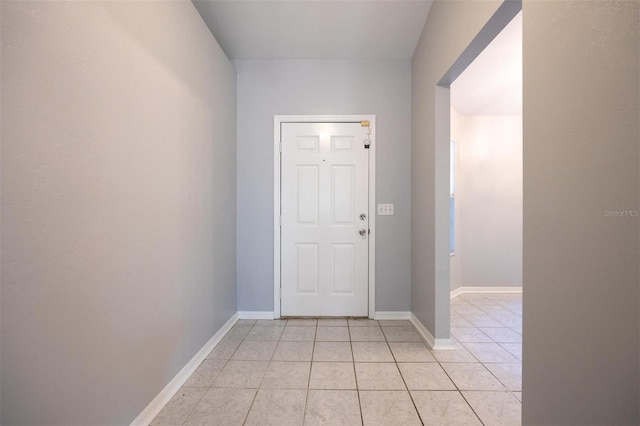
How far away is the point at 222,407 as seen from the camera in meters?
1.44

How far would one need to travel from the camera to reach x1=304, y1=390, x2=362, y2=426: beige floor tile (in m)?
1.34

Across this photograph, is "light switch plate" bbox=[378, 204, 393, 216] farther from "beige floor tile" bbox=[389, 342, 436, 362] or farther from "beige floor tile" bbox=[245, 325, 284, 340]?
"beige floor tile" bbox=[245, 325, 284, 340]

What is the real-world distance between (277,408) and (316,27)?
283 cm

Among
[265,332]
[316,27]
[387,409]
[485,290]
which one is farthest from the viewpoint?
[485,290]

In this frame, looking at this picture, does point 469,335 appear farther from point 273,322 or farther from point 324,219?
point 273,322

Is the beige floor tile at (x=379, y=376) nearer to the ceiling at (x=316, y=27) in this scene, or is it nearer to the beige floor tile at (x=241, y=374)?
the beige floor tile at (x=241, y=374)

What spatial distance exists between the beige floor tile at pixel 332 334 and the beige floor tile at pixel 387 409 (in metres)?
0.71

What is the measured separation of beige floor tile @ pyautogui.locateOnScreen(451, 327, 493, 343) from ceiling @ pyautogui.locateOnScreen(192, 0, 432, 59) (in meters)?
2.71

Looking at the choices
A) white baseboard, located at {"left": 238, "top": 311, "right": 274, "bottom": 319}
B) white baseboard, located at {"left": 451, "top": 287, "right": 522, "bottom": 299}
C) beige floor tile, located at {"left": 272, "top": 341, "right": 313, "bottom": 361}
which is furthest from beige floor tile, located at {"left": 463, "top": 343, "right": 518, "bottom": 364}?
white baseboard, located at {"left": 238, "top": 311, "right": 274, "bottom": 319}

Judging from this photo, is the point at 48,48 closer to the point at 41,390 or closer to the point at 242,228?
the point at 41,390

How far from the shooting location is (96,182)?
3.48 feet

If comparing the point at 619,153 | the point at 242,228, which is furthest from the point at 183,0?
the point at 619,153

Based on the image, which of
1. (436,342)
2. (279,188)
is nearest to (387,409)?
(436,342)

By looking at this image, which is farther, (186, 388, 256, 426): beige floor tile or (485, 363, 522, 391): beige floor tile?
(485, 363, 522, 391): beige floor tile
